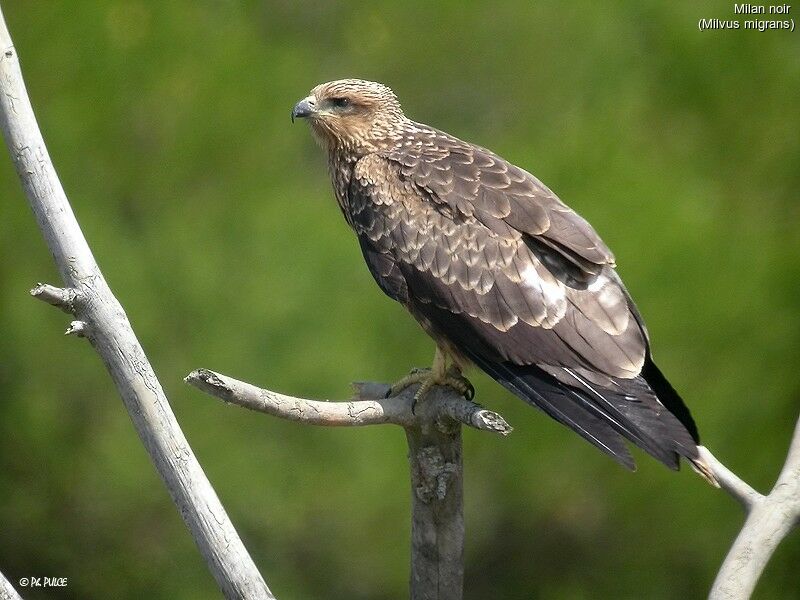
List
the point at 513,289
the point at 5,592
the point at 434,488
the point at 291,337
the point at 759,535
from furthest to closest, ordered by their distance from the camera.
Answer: the point at 291,337 < the point at 513,289 < the point at 434,488 < the point at 759,535 < the point at 5,592

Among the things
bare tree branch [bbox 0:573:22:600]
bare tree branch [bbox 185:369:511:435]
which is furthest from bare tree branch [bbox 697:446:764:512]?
bare tree branch [bbox 0:573:22:600]

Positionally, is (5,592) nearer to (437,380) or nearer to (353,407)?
(353,407)

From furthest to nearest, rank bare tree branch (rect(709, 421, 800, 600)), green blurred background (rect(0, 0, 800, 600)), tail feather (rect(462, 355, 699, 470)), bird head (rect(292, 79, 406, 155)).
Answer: green blurred background (rect(0, 0, 800, 600)) < bird head (rect(292, 79, 406, 155)) < tail feather (rect(462, 355, 699, 470)) < bare tree branch (rect(709, 421, 800, 600))

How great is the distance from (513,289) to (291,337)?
2.20 metres

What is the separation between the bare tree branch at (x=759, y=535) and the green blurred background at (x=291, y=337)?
2.53 m

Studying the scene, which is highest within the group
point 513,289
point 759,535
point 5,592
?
point 513,289

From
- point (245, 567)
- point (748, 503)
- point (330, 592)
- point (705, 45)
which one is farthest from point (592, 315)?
point (705, 45)

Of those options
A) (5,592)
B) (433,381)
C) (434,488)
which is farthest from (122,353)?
(433,381)

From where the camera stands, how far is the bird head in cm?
385

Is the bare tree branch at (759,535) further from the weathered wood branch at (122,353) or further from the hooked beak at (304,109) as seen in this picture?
the hooked beak at (304,109)

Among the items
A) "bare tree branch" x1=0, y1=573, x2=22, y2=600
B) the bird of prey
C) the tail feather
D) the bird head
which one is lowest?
"bare tree branch" x1=0, y1=573, x2=22, y2=600

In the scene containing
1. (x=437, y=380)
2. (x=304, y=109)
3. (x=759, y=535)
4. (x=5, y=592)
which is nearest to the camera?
(x=5, y=592)

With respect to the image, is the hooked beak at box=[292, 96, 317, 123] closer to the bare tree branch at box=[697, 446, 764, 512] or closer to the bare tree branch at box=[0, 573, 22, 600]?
the bare tree branch at box=[697, 446, 764, 512]

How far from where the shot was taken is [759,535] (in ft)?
9.58
